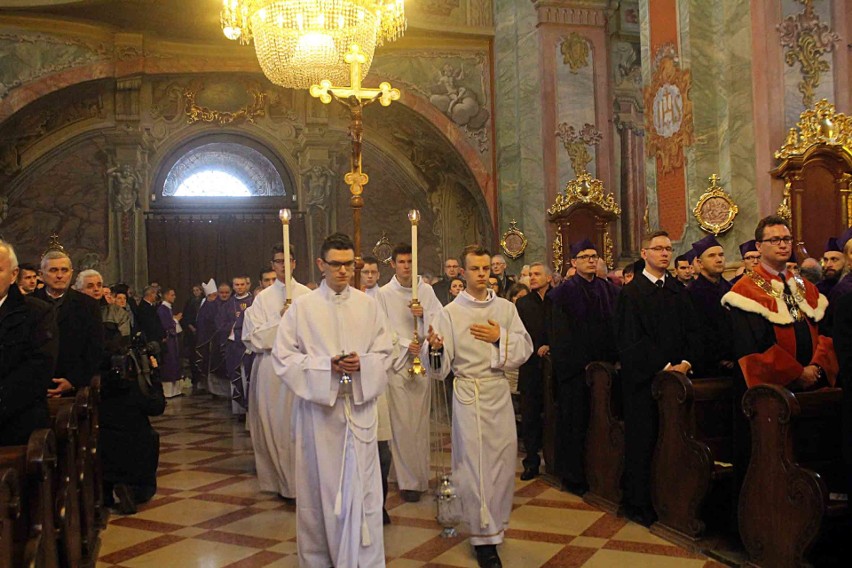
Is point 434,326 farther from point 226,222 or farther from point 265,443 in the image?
point 226,222

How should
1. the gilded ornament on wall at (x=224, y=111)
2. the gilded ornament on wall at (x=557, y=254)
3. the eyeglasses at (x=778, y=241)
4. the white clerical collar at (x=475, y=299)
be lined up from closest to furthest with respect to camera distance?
1. the eyeglasses at (x=778, y=241)
2. the white clerical collar at (x=475, y=299)
3. the gilded ornament on wall at (x=557, y=254)
4. the gilded ornament on wall at (x=224, y=111)

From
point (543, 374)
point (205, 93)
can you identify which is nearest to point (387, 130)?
point (205, 93)

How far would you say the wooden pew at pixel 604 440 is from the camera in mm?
6414

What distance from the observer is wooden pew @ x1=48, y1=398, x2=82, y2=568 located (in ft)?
14.1

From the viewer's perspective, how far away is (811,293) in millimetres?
5246

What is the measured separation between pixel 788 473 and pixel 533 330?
356cm

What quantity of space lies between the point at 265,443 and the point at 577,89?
31.8 ft

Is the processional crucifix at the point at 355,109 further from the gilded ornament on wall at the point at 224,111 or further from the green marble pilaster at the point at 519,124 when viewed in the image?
the gilded ornament on wall at the point at 224,111

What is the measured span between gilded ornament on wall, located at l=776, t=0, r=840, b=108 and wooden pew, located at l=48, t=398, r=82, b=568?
870 cm

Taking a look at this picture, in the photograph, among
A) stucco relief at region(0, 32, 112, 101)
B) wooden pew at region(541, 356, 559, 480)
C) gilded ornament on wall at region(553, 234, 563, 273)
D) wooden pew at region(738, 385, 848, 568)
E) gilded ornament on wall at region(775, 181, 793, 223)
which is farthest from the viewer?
stucco relief at region(0, 32, 112, 101)

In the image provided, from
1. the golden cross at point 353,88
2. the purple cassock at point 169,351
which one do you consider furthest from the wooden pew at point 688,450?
the purple cassock at point 169,351

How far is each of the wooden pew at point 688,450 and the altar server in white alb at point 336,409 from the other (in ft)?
6.46

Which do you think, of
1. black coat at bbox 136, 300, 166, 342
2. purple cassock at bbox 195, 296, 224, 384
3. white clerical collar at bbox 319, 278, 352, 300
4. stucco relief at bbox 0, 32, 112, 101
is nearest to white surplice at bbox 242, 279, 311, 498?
white clerical collar at bbox 319, 278, 352, 300

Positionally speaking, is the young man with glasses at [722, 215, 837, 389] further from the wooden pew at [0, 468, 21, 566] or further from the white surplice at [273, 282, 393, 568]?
the wooden pew at [0, 468, 21, 566]
